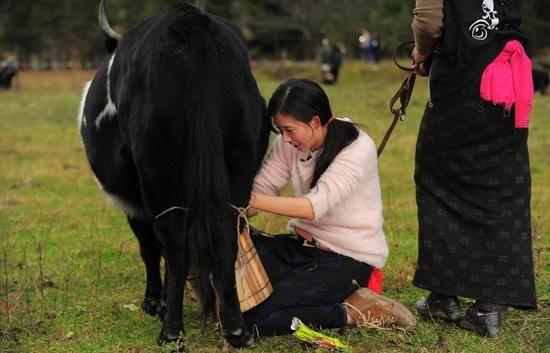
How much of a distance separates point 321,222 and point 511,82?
118 cm

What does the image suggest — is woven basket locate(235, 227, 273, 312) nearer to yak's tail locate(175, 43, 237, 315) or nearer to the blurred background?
yak's tail locate(175, 43, 237, 315)

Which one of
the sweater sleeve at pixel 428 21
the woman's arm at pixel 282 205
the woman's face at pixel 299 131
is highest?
the sweater sleeve at pixel 428 21

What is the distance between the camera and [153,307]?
4422 mm

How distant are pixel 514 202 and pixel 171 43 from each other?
186 cm

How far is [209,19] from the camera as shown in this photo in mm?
3455

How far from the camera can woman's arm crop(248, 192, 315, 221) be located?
3.55 m

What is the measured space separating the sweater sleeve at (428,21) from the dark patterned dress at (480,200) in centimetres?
31

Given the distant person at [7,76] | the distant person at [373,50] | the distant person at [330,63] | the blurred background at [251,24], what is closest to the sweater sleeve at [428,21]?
the distant person at [330,63]

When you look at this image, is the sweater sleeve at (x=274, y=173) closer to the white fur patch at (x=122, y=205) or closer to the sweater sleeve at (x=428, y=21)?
the white fur patch at (x=122, y=205)

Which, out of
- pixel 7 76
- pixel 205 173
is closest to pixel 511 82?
pixel 205 173

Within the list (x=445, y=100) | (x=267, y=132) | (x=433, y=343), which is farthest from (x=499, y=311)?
(x=267, y=132)

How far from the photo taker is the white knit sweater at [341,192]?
143 inches

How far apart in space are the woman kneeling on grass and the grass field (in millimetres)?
129

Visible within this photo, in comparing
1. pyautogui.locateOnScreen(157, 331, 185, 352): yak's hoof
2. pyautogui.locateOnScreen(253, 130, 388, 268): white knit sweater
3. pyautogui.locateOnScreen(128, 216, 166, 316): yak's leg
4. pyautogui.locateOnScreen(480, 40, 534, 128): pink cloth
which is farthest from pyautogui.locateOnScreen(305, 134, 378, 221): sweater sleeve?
pyautogui.locateOnScreen(128, 216, 166, 316): yak's leg
